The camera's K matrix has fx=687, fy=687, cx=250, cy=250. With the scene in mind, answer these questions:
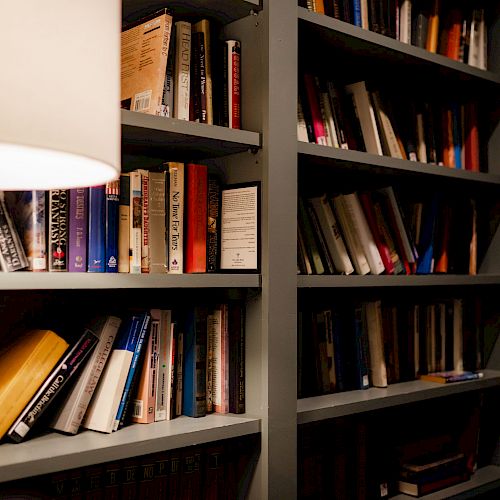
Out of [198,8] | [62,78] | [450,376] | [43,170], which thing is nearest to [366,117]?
[198,8]

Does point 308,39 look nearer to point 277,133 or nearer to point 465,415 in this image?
point 277,133

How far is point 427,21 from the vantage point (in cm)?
220

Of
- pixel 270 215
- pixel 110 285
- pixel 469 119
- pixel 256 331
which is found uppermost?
pixel 469 119

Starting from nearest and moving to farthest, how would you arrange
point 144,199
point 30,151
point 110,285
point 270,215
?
1. point 30,151
2. point 110,285
3. point 144,199
4. point 270,215

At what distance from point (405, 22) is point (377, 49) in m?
0.25

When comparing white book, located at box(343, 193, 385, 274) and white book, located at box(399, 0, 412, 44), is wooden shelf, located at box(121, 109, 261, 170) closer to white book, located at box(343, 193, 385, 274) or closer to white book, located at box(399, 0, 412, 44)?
white book, located at box(343, 193, 385, 274)

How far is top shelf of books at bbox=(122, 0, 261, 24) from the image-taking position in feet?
5.10

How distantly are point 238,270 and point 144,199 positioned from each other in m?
0.29

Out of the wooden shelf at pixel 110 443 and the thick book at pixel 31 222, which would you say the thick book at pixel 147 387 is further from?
the thick book at pixel 31 222

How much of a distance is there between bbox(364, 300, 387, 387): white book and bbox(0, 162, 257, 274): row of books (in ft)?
1.88

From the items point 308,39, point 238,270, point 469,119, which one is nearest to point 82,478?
point 238,270

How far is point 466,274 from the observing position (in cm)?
228

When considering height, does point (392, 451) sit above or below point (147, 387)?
below

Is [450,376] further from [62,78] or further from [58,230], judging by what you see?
[62,78]
